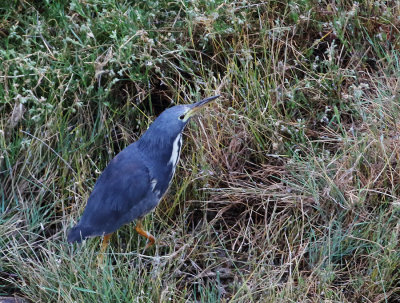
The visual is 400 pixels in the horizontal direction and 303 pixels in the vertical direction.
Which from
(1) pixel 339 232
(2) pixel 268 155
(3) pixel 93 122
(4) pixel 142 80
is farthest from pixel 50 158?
(1) pixel 339 232

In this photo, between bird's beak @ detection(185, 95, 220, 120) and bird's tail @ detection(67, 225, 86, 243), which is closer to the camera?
bird's tail @ detection(67, 225, 86, 243)

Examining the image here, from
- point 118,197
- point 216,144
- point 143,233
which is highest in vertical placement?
point 118,197

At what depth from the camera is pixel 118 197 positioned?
14.3 ft

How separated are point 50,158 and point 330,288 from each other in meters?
1.99

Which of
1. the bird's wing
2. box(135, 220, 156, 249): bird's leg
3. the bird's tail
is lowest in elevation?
box(135, 220, 156, 249): bird's leg

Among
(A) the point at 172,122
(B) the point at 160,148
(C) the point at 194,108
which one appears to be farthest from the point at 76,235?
(C) the point at 194,108

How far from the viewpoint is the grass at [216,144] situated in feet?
14.3

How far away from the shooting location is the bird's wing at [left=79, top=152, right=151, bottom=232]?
4336mm

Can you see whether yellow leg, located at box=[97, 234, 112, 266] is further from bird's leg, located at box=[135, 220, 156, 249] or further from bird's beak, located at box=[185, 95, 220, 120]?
bird's beak, located at box=[185, 95, 220, 120]

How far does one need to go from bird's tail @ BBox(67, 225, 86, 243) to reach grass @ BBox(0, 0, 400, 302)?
0.52ft

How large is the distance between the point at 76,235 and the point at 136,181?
1.49ft

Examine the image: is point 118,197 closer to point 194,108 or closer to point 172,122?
point 172,122

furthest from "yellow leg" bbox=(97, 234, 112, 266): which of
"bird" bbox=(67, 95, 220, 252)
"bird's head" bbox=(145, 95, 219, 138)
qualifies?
"bird's head" bbox=(145, 95, 219, 138)

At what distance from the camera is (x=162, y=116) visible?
448 cm
